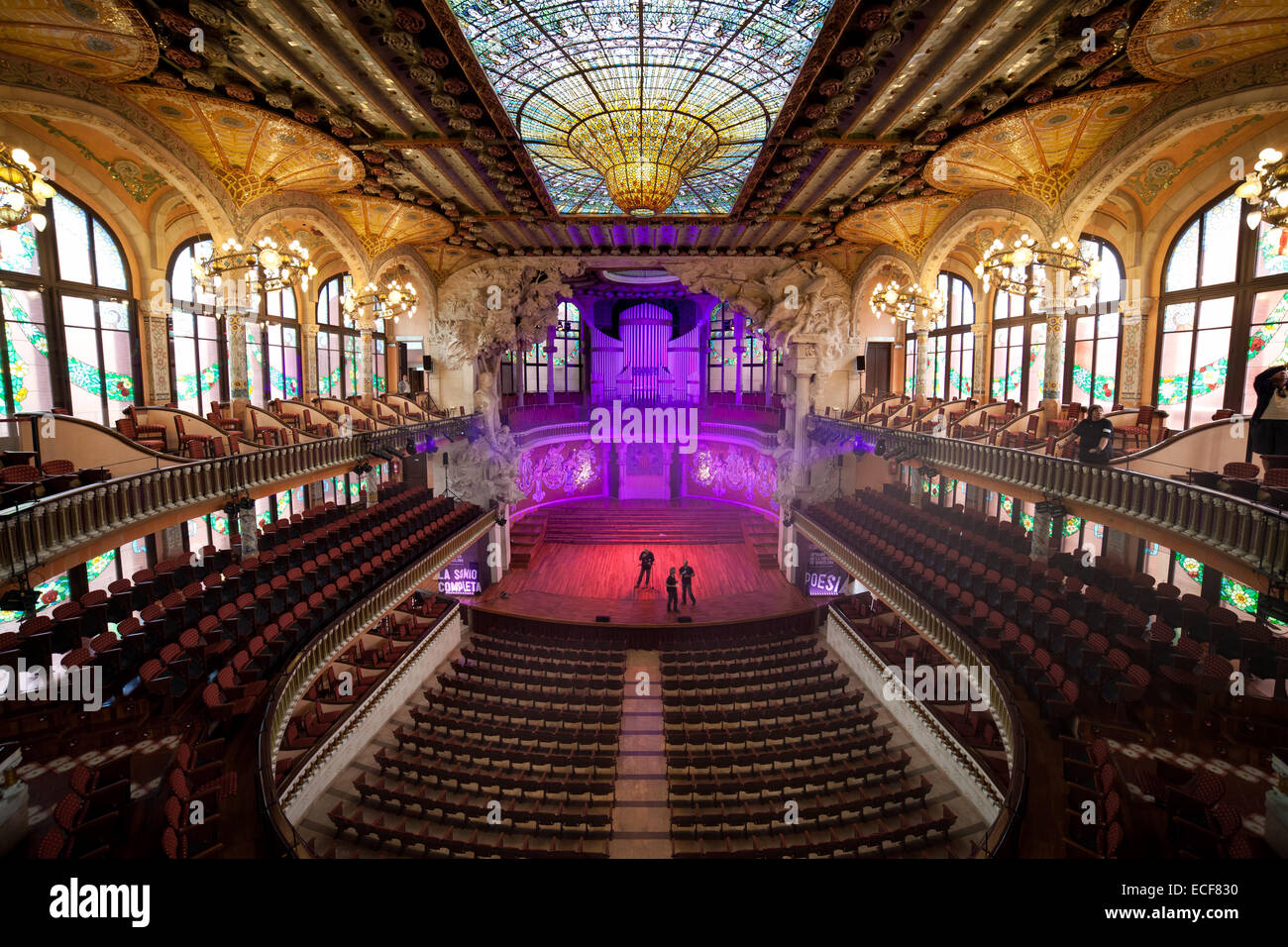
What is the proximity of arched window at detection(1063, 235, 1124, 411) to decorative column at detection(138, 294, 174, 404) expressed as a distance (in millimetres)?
21049

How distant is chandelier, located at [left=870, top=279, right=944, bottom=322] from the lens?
14.2 meters

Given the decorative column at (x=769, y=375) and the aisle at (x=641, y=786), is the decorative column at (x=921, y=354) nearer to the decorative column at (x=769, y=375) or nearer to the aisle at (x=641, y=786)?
the decorative column at (x=769, y=375)

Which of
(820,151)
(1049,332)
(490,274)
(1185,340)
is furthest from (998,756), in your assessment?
(490,274)

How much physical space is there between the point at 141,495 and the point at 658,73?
9735mm

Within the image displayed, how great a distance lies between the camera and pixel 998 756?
935 cm

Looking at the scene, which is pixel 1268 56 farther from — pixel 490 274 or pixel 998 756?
pixel 490 274

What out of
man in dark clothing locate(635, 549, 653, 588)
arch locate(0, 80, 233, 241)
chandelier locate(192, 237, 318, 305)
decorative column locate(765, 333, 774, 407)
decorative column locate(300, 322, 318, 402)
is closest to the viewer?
arch locate(0, 80, 233, 241)

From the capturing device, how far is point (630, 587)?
62.5 ft

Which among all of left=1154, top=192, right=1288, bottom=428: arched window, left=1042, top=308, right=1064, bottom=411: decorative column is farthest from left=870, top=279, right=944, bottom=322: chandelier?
left=1154, top=192, right=1288, bottom=428: arched window

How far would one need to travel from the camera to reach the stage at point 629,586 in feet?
56.1

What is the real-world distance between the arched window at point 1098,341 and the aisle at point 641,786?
1269cm

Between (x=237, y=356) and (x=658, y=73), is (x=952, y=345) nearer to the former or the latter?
(x=658, y=73)

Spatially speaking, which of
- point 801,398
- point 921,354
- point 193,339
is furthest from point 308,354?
point 921,354

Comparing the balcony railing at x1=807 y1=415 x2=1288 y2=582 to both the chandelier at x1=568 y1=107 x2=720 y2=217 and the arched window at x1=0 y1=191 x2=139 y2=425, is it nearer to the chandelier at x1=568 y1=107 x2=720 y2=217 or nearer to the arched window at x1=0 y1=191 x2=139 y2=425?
the chandelier at x1=568 y1=107 x2=720 y2=217
